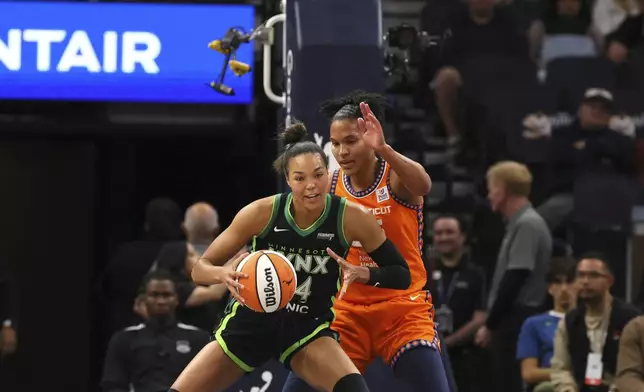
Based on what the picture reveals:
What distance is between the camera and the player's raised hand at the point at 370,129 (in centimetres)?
670

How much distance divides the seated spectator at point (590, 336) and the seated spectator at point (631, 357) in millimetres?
466

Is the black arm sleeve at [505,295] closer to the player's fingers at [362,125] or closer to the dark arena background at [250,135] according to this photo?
the dark arena background at [250,135]

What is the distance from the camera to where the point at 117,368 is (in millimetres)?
9195

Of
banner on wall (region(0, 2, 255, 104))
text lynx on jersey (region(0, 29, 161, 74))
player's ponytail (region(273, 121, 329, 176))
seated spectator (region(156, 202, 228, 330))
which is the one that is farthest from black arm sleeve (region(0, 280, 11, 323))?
player's ponytail (region(273, 121, 329, 176))

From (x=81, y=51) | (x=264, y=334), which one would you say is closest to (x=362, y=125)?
(x=264, y=334)

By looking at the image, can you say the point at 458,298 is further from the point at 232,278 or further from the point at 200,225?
the point at 232,278

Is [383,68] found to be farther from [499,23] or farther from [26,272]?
[26,272]

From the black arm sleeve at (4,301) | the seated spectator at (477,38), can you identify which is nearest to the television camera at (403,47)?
the seated spectator at (477,38)

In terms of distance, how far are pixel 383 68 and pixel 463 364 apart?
2601 millimetres

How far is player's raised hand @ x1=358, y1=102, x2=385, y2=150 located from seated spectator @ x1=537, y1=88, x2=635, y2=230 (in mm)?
4756

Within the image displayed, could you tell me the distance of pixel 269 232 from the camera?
6.59m

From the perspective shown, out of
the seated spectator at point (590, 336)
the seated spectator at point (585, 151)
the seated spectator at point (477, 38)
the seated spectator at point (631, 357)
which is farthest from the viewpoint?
the seated spectator at point (477, 38)

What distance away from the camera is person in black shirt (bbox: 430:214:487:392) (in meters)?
9.95

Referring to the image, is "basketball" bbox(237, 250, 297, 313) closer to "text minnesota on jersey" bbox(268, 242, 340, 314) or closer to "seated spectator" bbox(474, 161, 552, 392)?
"text minnesota on jersey" bbox(268, 242, 340, 314)
